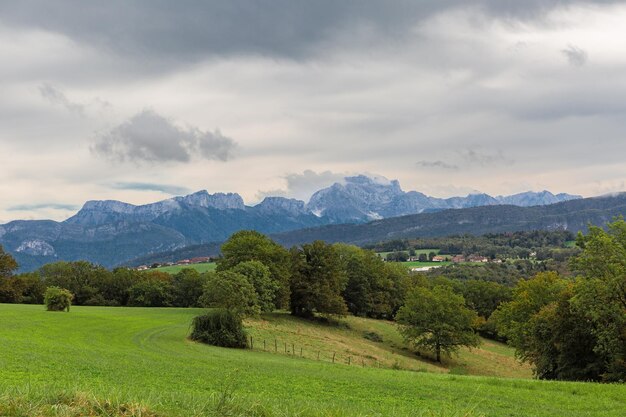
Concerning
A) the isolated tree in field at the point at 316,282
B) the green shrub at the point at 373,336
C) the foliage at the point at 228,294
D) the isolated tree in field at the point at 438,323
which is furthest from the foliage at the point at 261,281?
the isolated tree in field at the point at 438,323

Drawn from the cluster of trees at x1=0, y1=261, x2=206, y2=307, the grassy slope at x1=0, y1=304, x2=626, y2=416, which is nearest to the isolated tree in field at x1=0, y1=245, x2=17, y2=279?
the cluster of trees at x1=0, y1=261, x2=206, y2=307

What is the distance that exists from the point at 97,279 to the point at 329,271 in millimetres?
65145

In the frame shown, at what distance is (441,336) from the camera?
247 feet

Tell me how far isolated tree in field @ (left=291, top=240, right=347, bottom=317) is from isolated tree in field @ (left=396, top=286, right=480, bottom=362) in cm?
1187

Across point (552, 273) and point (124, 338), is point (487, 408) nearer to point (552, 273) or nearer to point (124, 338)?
point (124, 338)

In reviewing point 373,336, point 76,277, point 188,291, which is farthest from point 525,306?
point 76,277

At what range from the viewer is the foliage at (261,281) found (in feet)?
230

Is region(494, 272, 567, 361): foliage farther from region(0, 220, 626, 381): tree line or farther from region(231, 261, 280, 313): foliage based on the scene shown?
region(231, 261, 280, 313): foliage

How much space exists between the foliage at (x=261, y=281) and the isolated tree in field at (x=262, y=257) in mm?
5131

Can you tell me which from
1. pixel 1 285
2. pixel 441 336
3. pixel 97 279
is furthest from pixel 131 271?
pixel 441 336

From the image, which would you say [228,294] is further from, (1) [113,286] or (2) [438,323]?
(1) [113,286]

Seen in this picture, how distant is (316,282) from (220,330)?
98.8 feet

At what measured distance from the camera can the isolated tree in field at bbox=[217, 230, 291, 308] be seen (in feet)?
263

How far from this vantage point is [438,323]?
7575 centimetres
